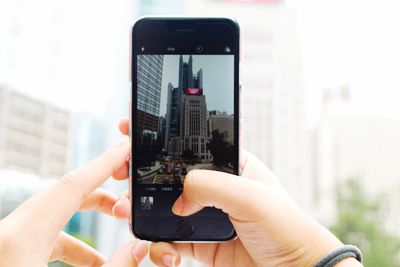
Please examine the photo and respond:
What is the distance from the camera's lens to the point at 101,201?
22.5 inches

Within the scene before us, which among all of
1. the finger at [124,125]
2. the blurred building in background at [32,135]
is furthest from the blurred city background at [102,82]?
the finger at [124,125]

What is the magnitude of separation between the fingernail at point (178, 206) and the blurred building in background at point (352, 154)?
3.32 m

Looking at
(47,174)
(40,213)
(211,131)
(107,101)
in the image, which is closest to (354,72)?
(107,101)

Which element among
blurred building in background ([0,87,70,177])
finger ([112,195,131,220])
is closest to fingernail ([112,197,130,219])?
finger ([112,195,131,220])

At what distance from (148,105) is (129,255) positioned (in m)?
0.17

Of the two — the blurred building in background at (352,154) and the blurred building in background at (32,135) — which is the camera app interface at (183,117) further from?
the blurred building in background at (352,154)

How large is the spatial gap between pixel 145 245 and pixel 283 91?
14.7 ft

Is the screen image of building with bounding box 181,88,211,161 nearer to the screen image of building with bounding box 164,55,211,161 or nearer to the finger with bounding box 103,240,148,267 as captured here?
the screen image of building with bounding box 164,55,211,161

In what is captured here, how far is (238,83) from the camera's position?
0.54 m

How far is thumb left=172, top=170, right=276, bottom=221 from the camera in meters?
0.45

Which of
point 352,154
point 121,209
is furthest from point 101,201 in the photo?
point 352,154

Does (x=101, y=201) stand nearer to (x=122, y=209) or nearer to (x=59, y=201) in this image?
(x=122, y=209)

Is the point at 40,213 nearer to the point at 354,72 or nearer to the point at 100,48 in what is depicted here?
the point at 100,48

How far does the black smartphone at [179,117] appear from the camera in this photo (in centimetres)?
53
